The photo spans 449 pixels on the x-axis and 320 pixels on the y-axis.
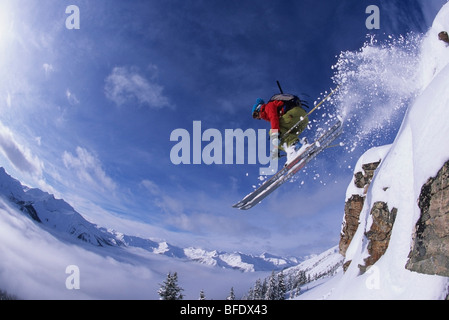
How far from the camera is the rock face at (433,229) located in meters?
5.93

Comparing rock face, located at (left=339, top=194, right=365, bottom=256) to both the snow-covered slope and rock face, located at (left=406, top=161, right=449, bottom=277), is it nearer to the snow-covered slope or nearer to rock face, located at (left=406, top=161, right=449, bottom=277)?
the snow-covered slope

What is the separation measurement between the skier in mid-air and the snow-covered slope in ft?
12.9

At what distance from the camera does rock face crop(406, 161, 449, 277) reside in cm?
593

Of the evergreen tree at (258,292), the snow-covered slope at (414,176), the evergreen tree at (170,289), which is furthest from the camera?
the evergreen tree at (258,292)

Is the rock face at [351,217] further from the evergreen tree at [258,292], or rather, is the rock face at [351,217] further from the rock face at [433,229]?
the evergreen tree at [258,292]

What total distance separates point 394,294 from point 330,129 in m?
6.56

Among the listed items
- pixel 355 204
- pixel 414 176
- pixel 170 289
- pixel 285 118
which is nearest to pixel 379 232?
pixel 414 176

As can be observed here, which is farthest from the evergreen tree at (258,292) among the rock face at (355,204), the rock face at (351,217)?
the rock face at (351,217)

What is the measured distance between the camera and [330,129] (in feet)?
35.1

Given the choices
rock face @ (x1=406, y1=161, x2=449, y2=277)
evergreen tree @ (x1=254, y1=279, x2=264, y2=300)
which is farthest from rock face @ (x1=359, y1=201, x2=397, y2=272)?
evergreen tree @ (x1=254, y1=279, x2=264, y2=300)

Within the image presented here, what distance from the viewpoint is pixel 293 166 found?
35.3 feet

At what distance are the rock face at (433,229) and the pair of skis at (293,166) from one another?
4.27 m

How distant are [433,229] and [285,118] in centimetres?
582
